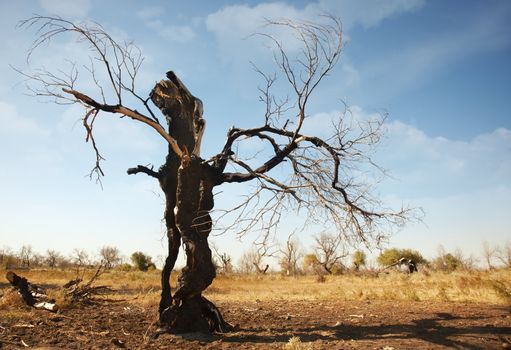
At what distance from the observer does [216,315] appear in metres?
6.79

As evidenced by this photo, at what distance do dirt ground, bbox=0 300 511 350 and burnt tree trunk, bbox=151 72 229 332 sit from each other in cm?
43

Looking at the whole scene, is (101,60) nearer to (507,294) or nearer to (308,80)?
(308,80)

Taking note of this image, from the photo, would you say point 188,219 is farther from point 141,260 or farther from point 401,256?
point 141,260

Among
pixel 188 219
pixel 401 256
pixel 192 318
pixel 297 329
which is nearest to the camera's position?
pixel 192 318

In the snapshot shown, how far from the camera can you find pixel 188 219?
22.3ft

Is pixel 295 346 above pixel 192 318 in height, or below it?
below

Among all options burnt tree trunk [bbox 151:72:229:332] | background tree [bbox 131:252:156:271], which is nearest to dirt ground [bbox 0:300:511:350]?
burnt tree trunk [bbox 151:72:229:332]

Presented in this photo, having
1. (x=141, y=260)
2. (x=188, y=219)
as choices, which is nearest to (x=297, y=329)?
(x=188, y=219)

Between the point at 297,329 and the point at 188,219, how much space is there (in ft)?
9.58

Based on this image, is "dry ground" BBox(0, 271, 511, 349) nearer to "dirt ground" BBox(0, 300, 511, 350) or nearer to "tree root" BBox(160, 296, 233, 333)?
"dirt ground" BBox(0, 300, 511, 350)

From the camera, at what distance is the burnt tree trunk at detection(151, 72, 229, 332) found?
6488mm

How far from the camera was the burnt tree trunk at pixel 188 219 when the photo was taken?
255 inches

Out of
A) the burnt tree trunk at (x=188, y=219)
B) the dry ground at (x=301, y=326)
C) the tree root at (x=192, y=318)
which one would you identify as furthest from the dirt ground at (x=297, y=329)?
the burnt tree trunk at (x=188, y=219)

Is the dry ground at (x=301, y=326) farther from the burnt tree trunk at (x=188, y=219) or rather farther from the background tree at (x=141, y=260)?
the background tree at (x=141, y=260)
